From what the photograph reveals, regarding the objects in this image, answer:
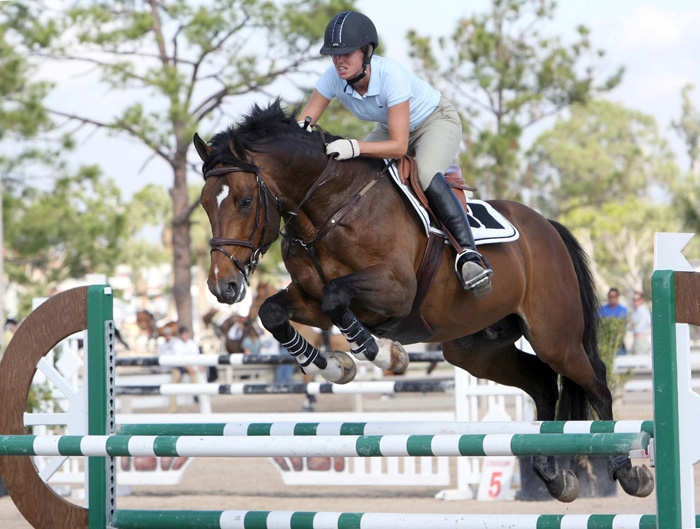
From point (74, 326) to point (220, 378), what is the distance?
483 inches

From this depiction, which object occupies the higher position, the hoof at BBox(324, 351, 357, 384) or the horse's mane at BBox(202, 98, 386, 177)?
the horse's mane at BBox(202, 98, 386, 177)

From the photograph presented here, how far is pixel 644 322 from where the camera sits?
1404 cm

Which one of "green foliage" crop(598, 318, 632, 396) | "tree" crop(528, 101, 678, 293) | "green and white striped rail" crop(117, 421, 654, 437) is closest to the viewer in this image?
"green and white striped rail" crop(117, 421, 654, 437)

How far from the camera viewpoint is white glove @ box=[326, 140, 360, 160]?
4.16 meters

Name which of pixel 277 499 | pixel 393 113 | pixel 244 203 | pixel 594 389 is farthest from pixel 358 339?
pixel 277 499

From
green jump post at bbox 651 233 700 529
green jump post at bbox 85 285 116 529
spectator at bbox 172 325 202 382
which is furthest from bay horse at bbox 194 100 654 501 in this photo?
spectator at bbox 172 325 202 382

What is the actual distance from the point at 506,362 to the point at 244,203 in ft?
6.10

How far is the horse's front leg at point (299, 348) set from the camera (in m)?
4.02

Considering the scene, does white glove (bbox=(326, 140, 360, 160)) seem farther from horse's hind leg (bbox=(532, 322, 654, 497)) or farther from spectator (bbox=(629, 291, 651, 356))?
spectator (bbox=(629, 291, 651, 356))

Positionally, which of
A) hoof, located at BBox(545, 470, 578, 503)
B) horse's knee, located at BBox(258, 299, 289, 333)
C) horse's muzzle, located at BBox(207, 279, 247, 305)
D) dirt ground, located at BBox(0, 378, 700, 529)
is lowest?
dirt ground, located at BBox(0, 378, 700, 529)

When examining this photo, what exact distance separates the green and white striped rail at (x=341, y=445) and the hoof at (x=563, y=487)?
5.59 ft

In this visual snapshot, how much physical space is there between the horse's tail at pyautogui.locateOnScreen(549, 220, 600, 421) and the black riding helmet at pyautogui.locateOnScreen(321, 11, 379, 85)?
166 cm

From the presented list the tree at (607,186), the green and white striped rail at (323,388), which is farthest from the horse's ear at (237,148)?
the tree at (607,186)

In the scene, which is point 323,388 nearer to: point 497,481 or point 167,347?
point 497,481
